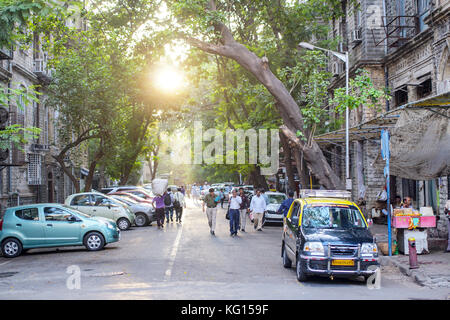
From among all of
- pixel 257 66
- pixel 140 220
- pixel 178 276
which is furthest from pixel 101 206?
pixel 178 276

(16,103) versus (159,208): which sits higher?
(16,103)

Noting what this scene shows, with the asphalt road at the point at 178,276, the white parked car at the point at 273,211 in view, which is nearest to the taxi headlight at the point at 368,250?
the asphalt road at the point at 178,276

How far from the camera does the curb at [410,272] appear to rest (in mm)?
10522

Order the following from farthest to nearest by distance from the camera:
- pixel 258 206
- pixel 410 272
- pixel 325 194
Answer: pixel 258 206 < pixel 325 194 < pixel 410 272

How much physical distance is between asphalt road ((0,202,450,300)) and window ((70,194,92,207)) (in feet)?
20.0

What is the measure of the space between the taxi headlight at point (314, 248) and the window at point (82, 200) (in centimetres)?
1478

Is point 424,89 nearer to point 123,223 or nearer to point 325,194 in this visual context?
point 325,194

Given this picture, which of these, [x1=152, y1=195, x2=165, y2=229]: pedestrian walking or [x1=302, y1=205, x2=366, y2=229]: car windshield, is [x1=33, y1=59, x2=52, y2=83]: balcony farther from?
[x1=302, y1=205, x2=366, y2=229]: car windshield

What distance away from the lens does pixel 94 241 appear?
1565 cm

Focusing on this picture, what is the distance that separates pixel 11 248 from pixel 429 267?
1133 centimetres

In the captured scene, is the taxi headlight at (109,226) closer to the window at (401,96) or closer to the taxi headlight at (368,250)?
the taxi headlight at (368,250)

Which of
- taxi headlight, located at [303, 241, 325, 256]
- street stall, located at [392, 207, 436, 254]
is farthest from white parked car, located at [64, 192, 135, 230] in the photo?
taxi headlight, located at [303, 241, 325, 256]
